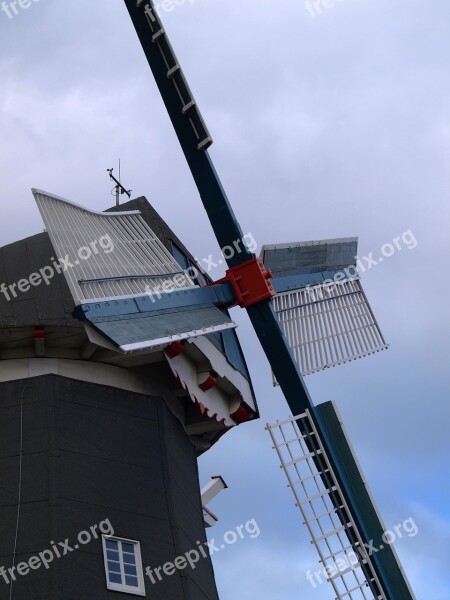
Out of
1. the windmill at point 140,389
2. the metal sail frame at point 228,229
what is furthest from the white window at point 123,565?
the metal sail frame at point 228,229

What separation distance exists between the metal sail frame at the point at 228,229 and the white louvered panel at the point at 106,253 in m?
1.34

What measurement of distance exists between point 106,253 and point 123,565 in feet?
12.4

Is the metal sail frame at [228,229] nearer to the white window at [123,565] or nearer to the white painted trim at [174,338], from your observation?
the white painted trim at [174,338]

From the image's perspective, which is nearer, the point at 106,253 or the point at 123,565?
the point at 123,565

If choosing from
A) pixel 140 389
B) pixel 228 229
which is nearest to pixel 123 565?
pixel 140 389

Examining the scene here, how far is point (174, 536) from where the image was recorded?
14.3 meters

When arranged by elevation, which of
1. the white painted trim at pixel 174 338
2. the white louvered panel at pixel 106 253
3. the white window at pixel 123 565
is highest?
the white louvered panel at pixel 106 253

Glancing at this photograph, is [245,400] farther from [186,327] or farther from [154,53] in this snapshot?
[154,53]

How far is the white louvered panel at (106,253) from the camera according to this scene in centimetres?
1387

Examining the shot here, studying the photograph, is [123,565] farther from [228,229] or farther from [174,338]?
[228,229]

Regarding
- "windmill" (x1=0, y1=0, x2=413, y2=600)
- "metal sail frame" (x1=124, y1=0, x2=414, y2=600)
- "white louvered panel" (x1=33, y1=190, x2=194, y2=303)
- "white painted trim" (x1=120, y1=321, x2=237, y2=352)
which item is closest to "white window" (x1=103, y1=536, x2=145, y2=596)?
"windmill" (x1=0, y1=0, x2=413, y2=600)

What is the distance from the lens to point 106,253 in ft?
48.9

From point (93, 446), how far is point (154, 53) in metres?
5.87

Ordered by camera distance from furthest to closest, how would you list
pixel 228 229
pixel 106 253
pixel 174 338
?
pixel 228 229
pixel 106 253
pixel 174 338
